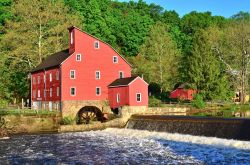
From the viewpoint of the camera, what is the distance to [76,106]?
51719 mm

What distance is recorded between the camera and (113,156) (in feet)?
93.8

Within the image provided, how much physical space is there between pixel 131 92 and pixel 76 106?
6827 mm

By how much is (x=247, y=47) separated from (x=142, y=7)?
220ft

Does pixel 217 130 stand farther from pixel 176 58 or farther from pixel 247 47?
pixel 176 58


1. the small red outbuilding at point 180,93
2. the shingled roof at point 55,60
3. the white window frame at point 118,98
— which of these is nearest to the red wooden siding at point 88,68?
the shingled roof at point 55,60

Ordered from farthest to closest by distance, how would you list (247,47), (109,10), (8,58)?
(109,10), (8,58), (247,47)

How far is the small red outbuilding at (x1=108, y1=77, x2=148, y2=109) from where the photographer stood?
5028cm

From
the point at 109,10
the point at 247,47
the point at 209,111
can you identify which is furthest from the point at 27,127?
the point at 109,10

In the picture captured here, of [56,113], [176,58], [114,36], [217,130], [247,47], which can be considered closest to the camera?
[217,130]

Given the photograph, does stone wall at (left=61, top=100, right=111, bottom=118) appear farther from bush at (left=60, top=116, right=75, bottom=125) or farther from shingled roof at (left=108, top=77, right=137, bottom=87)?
shingled roof at (left=108, top=77, right=137, bottom=87)

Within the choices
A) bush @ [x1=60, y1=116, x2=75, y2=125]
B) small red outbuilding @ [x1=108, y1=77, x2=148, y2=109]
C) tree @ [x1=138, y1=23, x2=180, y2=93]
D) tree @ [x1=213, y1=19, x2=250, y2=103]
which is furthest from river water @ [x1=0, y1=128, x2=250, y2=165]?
tree @ [x1=138, y1=23, x2=180, y2=93]

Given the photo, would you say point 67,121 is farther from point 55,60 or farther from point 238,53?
point 238,53

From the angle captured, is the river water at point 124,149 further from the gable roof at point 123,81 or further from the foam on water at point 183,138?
the gable roof at point 123,81

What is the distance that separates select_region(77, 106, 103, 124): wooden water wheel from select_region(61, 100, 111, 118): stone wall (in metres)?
0.54
